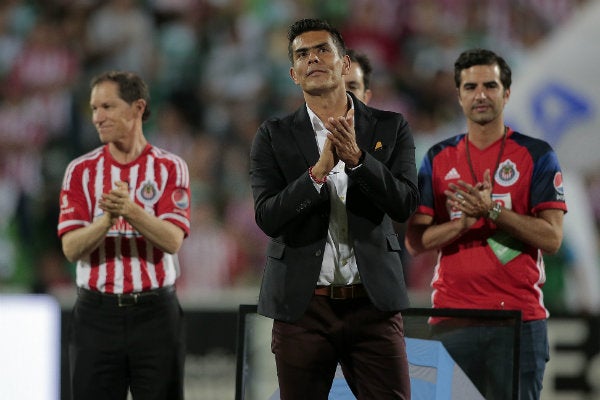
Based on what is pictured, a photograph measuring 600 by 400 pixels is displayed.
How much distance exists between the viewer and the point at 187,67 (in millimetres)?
7816

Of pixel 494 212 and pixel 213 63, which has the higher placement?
pixel 213 63

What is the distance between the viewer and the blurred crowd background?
7.30m

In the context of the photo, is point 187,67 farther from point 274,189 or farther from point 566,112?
point 274,189

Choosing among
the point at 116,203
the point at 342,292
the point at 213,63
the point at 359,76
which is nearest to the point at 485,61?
the point at 359,76

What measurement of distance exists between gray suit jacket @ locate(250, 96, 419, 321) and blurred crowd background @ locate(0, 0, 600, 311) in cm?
422

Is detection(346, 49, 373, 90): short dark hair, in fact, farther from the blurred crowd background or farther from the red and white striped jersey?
the blurred crowd background

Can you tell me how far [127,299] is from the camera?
3672mm

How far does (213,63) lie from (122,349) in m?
4.51

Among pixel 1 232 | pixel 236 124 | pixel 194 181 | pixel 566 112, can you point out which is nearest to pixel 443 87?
pixel 566 112

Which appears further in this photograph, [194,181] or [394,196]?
[194,181]

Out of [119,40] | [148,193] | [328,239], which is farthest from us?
[119,40]

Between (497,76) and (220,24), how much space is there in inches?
179

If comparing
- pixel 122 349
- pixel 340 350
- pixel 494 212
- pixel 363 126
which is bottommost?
pixel 122 349

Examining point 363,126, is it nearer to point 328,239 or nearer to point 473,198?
point 328,239
